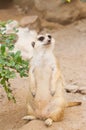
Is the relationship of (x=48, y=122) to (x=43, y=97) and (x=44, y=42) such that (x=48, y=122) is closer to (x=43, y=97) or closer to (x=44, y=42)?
(x=43, y=97)

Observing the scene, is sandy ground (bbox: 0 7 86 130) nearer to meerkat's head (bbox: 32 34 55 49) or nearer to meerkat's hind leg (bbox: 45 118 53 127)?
meerkat's hind leg (bbox: 45 118 53 127)

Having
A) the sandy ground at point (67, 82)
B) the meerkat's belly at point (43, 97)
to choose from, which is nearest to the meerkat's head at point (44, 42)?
the meerkat's belly at point (43, 97)

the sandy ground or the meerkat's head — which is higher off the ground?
the meerkat's head

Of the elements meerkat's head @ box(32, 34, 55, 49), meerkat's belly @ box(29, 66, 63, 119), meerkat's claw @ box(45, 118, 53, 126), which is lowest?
meerkat's claw @ box(45, 118, 53, 126)

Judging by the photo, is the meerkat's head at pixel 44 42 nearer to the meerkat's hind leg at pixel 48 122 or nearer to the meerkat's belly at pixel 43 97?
the meerkat's belly at pixel 43 97

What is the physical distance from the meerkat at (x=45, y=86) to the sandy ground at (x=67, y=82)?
0.34ft

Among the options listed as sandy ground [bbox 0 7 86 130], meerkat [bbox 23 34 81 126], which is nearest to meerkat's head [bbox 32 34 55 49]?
meerkat [bbox 23 34 81 126]

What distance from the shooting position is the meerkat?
4492 mm

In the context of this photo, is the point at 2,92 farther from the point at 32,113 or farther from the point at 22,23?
the point at 22,23

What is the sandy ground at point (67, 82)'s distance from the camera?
4461 mm

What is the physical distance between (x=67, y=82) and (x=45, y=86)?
1.47 m

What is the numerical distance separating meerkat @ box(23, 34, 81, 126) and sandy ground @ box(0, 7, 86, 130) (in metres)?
0.10

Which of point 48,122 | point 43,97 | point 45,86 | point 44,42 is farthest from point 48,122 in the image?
point 44,42

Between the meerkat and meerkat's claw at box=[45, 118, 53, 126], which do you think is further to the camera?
the meerkat
